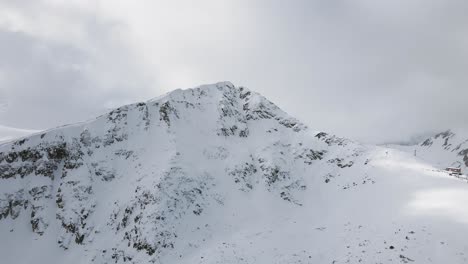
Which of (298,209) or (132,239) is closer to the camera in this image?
(132,239)

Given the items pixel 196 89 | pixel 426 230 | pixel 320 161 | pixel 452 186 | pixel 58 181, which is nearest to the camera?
pixel 426 230

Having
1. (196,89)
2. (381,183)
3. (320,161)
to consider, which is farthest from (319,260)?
(196,89)

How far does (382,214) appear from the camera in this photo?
37844 mm

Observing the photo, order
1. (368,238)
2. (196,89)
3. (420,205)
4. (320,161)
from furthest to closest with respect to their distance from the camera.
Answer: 1. (196,89)
2. (320,161)
3. (420,205)
4. (368,238)

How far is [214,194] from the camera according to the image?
48406mm

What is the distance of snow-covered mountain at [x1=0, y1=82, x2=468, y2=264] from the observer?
1377 inches

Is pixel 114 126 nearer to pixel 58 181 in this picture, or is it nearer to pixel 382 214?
pixel 58 181

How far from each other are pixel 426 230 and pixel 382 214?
6976 millimetres

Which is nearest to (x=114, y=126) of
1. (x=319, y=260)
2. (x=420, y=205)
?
(x=319, y=260)

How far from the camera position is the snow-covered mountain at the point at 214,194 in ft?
Result: 115

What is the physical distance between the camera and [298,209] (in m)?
47.8

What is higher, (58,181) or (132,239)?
(58,181)

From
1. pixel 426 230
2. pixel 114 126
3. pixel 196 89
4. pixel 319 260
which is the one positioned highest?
pixel 196 89

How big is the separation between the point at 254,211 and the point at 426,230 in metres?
21.4
